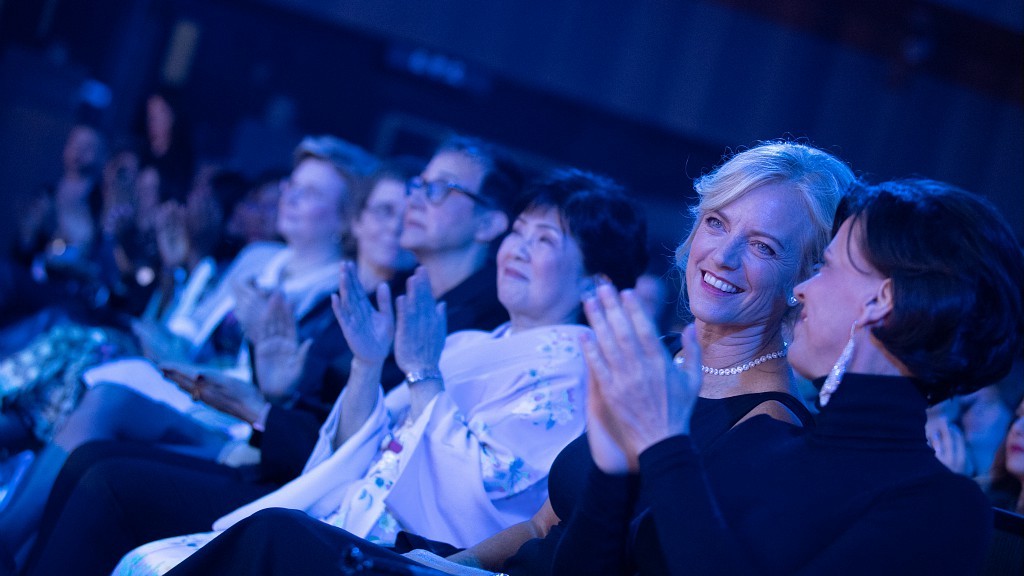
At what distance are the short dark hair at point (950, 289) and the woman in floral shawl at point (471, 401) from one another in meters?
0.88

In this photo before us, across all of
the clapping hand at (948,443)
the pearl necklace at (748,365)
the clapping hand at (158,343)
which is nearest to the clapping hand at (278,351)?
the clapping hand at (158,343)

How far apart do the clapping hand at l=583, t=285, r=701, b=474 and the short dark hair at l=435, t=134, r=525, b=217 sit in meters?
1.47

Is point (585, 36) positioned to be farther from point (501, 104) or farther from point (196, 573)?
point (196, 573)

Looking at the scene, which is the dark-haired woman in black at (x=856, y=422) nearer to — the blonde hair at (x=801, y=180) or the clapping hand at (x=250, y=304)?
the blonde hair at (x=801, y=180)

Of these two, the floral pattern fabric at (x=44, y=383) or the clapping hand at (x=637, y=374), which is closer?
the clapping hand at (x=637, y=374)

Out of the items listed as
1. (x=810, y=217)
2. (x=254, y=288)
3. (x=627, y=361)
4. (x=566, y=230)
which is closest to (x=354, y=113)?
(x=254, y=288)

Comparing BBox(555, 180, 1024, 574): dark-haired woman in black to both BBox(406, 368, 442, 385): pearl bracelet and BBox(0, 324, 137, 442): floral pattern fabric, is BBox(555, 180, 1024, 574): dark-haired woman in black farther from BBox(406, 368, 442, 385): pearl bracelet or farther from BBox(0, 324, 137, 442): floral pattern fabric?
BBox(0, 324, 137, 442): floral pattern fabric

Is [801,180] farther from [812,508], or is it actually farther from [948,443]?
[948,443]

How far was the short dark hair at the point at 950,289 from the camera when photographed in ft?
3.64

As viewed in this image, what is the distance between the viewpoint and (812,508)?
1.15m

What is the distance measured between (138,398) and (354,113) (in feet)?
14.4

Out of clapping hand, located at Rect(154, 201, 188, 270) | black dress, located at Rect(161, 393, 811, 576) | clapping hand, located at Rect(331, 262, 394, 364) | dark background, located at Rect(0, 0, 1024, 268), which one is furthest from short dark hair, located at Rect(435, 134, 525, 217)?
dark background, located at Rect(0, 0, 1024, 268)

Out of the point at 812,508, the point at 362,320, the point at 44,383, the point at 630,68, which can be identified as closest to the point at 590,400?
the point at 812,508

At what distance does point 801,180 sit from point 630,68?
4.48 metres
